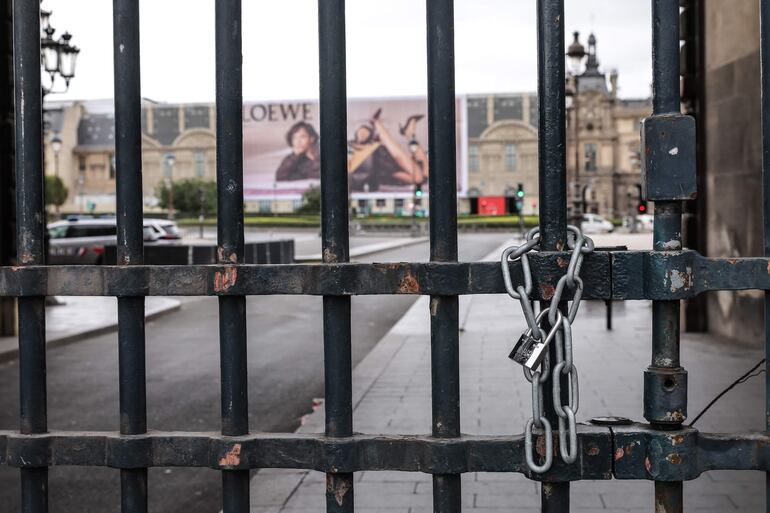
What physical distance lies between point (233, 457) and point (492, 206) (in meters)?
93.3

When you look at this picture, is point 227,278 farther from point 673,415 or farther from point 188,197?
point 188,197

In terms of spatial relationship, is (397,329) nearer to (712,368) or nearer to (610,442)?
(712,368)

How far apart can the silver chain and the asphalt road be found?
334 cm

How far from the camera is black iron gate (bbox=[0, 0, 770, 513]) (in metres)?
1.81

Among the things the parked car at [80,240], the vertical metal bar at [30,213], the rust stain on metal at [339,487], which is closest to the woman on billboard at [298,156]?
the parked car at [80,240]

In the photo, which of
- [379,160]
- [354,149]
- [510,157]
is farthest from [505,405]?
[510,157]

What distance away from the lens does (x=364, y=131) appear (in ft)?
309

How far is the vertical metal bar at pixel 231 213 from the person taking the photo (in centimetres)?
193

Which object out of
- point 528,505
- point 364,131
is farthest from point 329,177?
point 364,131

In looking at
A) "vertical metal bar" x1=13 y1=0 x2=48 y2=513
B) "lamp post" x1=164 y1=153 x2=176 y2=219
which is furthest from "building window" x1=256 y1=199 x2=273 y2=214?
"vertical metal bar" x1=13 y1=0 x2=48 y2=513

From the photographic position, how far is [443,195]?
1.88m

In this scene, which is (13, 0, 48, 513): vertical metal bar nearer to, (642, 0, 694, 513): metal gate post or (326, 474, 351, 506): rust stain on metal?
(326, 474, 351, 506): rust stain on metal

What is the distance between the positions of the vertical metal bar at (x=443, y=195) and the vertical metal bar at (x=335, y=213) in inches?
7.4

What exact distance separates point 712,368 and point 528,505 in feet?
16.4
